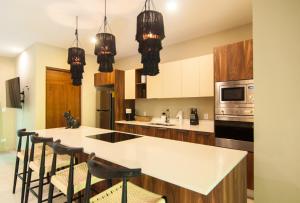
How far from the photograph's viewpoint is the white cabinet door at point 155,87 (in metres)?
3.90

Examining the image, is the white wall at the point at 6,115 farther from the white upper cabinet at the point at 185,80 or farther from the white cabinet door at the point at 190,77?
the white cabinet door at the point at 190,77

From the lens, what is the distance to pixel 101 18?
282 cm

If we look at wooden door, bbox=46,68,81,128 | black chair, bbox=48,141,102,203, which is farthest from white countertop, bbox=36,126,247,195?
wooden door, bbox=46,68,81,128

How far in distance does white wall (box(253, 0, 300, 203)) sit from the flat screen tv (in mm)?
4783

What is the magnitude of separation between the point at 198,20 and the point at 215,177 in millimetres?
2626

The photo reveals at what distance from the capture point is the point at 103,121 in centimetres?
471

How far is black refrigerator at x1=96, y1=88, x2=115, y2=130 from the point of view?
452 cm

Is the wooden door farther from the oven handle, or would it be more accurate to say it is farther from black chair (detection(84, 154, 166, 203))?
the oven handle

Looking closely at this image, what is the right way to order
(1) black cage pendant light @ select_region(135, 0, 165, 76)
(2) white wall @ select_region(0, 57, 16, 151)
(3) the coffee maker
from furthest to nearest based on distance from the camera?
(2) white wall @ select_region(0, 57, 16, 151) < (3) the coffee maker < (1) black cage pendant light @ select_region(135, 0, 165, 76)

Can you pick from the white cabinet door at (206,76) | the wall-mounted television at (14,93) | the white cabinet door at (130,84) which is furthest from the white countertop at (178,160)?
the wall-mounted television at (14,93)

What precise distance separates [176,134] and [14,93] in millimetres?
4083

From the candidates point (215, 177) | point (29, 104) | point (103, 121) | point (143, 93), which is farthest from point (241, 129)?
point (29, 104)

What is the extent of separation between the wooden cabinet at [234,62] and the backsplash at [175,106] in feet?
2.77

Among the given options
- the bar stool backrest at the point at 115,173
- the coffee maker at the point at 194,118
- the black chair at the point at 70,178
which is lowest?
the black chair at the point at 70,178
